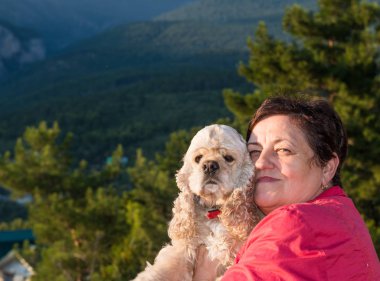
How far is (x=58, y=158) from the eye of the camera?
20.7 m

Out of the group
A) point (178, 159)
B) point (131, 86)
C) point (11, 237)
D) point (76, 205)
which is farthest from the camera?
point (131, 86)

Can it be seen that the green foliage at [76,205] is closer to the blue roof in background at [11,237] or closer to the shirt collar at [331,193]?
the shirt collar at [331,193]

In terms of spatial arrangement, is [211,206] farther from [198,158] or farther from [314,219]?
[314,219]

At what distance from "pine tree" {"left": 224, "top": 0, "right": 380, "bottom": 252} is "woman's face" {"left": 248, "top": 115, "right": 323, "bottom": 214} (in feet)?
46.8

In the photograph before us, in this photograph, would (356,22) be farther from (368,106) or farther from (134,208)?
(134,208)

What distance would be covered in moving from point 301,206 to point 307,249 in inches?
7.4

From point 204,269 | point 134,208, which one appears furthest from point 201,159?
point 134,208

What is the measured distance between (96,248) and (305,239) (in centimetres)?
1799

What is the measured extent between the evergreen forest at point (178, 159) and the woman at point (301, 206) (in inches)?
543

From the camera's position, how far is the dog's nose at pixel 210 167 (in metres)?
2.89

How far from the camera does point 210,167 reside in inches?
114

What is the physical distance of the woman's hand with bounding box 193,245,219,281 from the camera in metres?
2.98

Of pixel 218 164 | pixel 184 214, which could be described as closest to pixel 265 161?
pixel 218 164

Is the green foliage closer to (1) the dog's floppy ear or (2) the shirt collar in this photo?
(1) the dog's floppy ear
